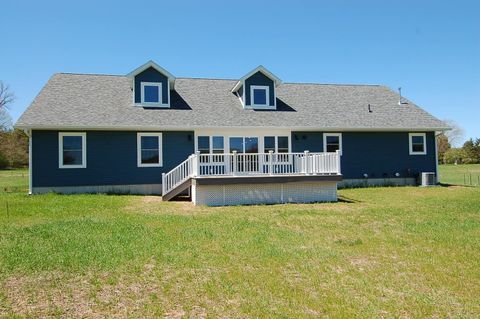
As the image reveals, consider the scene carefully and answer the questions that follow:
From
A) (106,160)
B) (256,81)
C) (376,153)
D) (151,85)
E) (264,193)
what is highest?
(256,81)

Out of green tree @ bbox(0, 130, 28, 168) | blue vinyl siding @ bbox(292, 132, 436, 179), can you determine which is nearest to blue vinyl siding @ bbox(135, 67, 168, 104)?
blue vinyl siding @ bbox(292, 132, 436, 179)

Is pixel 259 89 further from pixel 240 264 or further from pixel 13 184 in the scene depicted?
pixel 13 184

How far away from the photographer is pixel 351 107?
73.3 feet

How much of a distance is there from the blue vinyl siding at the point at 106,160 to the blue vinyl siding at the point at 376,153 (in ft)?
20.5

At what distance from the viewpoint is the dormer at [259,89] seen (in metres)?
20.1

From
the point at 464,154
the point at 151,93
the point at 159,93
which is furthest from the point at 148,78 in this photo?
the point at 464,154

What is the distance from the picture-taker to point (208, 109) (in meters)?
19.8

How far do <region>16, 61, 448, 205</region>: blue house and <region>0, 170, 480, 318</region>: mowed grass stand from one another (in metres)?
3.41

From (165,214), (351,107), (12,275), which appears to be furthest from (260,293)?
(351,107)

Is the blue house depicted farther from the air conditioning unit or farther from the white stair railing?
the air conditioning unit

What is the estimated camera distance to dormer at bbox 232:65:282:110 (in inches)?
791

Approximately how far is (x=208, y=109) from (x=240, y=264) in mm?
14189

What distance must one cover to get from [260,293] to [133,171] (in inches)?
547

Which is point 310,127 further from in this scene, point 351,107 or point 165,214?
point 165,214
